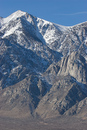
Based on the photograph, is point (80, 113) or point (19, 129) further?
point (80, 113)

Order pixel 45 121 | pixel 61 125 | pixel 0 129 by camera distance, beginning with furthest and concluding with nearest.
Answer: pixel 45 121
pixel 61 125
pixel 0 129

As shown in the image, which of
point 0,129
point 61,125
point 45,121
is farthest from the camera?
point 45,121

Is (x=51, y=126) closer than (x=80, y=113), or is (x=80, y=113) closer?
(x=51, y=126)

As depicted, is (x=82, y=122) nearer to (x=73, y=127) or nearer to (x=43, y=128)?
(x=73, y=127)

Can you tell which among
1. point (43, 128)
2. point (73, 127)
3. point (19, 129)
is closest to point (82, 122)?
point (73, 127)

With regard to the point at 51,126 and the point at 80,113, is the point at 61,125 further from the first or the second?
the point at 80,113

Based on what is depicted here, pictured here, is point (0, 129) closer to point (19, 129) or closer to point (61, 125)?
point (19, 129)

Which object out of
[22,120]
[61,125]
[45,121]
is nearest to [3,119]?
[22,120]
